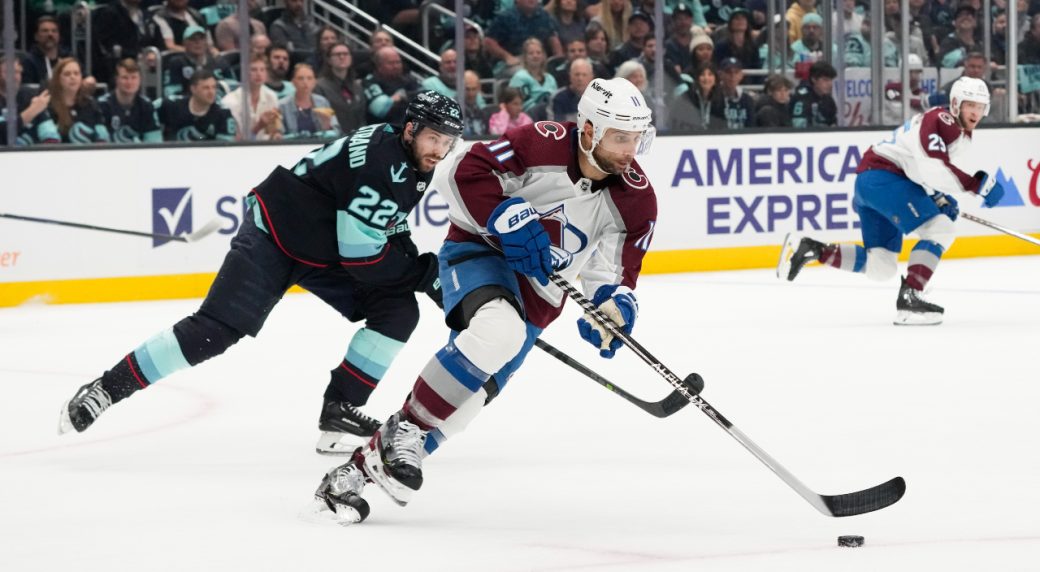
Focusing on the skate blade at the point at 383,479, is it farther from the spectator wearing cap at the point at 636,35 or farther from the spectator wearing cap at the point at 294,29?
the spectator wearing cap at the point at 636,35

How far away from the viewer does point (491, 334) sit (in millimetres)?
2957

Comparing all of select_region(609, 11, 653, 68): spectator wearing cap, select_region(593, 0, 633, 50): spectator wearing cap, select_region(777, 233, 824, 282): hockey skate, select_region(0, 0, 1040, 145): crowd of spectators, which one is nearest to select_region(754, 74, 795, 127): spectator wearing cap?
select_region(0, 0, 1040, 145): crowd of spectators

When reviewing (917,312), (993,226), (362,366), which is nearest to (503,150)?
(362,366)

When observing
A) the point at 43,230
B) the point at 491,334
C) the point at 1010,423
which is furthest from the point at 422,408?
the point at 43,230

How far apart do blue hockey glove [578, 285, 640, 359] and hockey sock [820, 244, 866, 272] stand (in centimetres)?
367

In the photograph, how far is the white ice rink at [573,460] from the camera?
9.07 feet

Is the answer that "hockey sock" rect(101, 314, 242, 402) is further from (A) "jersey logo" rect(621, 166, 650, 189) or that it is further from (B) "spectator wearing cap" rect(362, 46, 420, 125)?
(B) "spectator wearing cap" rect(362, 46, 420, 125)

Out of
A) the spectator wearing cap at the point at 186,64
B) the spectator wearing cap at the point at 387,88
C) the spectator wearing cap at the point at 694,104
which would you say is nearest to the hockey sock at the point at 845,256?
the spectator wearing cap at the point at 694,104

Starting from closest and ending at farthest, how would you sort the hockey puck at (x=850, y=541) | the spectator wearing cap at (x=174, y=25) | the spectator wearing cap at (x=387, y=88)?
the hockey puck at (x=850, y=541)
the spectator wearing cap at (x=174, y=25)
the spectator wearing cap at (x=387, y=88)

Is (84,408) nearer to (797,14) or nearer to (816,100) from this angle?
(816,100)

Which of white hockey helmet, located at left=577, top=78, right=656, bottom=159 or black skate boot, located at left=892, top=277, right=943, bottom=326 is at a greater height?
white hockey helmet, located at left=577, top=78, right=656, bottom=159

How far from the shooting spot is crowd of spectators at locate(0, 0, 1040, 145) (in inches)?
297

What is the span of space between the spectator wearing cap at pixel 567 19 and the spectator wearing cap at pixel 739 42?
888 millimetres

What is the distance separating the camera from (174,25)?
7.71m
